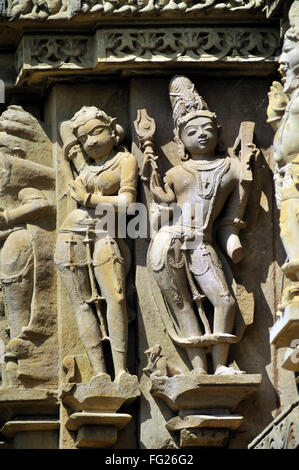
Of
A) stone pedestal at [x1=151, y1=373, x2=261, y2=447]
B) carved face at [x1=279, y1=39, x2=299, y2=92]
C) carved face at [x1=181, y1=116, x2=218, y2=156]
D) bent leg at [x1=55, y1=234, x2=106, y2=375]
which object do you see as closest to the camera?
carved face at [x1=279, y1=39, x2=299, y2=92]

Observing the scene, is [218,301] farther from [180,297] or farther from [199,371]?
[199,371]

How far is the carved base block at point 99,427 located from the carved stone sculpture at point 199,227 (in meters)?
0.49

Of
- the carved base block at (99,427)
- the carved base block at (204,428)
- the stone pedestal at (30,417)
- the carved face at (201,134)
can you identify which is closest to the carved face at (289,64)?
the carved face at (201,134)

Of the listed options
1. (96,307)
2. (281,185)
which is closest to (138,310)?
(96,307)

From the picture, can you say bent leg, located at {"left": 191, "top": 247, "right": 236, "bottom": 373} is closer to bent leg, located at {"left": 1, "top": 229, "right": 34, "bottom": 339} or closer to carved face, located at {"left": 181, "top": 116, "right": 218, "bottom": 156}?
carved face, located at {"left": 181, "top": 116, "right": 218, "bottom": 156}

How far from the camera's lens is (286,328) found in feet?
37.1

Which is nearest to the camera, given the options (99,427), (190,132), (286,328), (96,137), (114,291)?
(286,328)

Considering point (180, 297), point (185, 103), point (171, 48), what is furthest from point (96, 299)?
point (171, 48)

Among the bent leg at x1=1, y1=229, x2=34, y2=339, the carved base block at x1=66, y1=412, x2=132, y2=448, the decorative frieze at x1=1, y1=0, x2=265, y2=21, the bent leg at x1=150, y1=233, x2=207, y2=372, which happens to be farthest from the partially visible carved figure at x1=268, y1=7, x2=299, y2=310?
the bent leg at x1=1, y1=229, x2=34, y2=339

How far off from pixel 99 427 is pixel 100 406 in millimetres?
121

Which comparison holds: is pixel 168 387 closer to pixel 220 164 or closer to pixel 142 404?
pixel 142 404

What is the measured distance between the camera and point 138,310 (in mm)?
12531

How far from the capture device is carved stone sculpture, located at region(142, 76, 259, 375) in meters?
12.3

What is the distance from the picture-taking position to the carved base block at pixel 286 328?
11203mm
